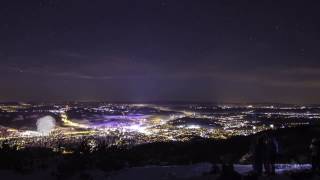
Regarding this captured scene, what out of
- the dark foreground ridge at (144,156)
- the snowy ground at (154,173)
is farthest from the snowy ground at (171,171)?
the dark foreground ridge at (144,156)

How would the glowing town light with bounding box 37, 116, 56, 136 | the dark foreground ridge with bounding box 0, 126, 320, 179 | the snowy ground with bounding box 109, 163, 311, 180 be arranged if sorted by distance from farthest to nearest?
the glowing town light with bounding box 37, 116, 56, 136 < the dark foreground ridge with bounding box 0, 126, 320, 179 < the snowy ground with bounding box 109, 163, 311, 180

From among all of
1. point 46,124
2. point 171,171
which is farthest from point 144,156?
point 46,124

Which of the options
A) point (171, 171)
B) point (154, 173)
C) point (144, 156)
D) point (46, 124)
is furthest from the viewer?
point (46, 124)

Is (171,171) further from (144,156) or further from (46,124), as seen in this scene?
(46,124)

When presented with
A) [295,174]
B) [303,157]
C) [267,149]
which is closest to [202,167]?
[267,149]

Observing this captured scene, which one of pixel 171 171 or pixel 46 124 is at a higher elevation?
pixel 46 124

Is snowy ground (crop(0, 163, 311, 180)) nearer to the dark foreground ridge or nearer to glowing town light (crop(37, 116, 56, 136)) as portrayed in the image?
the dark foreground ridge

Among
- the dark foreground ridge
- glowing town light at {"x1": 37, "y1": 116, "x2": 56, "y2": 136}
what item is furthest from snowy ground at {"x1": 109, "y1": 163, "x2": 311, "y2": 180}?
glowing town light at {"x1": 37, "y1": 116, "x2": 56, "y2": 136}

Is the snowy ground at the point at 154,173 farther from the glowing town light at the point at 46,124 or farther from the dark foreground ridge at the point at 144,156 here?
the glowing town light at the point at 46,124

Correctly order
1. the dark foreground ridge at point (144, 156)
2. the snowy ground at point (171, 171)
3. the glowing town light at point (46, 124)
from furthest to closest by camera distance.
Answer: the glowing town light at point (46, 124) < the dark foreground ridge at point (144, 156) < the snowy ground at point (171, 171)

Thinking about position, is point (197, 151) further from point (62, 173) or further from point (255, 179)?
point (255, 179)
